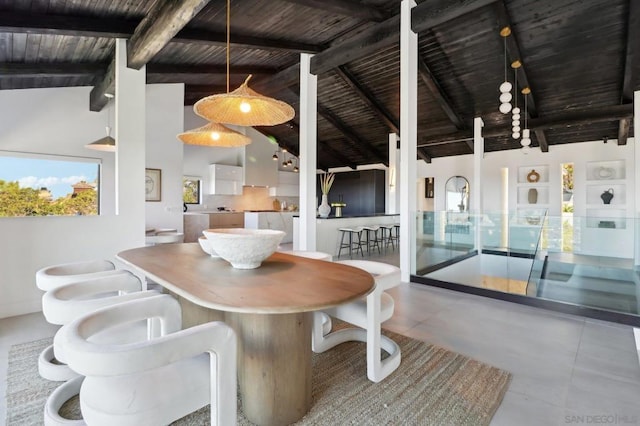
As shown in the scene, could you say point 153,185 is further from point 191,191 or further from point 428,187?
point 428,187

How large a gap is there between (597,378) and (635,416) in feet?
1.16

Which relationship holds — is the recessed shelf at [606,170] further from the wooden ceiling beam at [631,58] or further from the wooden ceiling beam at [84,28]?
the wooden ceiling beam at [84,28]

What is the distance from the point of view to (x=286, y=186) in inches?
410

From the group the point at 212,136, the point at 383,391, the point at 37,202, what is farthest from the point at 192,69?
the point at 383,391

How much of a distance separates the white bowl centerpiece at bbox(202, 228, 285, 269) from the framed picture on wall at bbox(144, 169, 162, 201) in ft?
13.9

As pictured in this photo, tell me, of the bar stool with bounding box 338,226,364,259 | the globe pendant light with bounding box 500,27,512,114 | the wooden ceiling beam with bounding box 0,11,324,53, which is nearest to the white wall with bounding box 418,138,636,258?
the globe pendant light with bounding box 500,27,512,114

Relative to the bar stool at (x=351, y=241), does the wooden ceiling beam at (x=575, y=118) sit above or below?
above

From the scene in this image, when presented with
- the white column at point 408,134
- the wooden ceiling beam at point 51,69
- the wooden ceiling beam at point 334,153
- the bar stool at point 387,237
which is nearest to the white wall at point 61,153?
the wooden ceiling beam at point 51,69

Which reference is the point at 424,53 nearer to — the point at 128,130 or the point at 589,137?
the point at 128,130

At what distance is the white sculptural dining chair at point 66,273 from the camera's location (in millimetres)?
1867

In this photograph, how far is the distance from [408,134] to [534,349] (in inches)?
116

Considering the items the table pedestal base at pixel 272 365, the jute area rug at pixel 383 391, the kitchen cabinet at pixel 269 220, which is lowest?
the jute area rug at pixel 383 391

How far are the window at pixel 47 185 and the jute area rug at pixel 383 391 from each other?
12.1ft

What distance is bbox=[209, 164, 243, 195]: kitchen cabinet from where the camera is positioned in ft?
26.4
